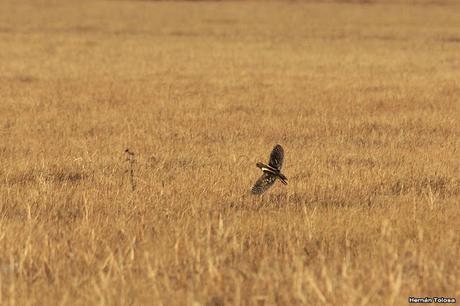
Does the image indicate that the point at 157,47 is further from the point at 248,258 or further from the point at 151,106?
the point at 248,258

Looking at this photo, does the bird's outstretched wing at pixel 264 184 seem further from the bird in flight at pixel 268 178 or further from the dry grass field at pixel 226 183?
the dry grass field at pixel 226 183

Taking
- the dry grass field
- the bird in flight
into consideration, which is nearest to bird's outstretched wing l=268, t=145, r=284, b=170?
the bird in flight

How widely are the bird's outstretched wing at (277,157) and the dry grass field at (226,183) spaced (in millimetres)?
327

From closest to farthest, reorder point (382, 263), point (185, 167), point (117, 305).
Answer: point (117, 305) < point (382, 263) < point (185, 167)

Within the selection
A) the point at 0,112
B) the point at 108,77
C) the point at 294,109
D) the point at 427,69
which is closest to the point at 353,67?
the point at 427,69

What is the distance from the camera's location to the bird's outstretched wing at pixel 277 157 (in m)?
5.97

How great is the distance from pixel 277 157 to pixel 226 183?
1.09 meters

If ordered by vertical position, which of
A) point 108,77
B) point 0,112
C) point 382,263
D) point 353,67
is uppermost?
point 353,67

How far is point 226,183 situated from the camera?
6.98 m

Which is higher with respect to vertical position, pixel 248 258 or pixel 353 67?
pixel 353 67

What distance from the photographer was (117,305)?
375cm

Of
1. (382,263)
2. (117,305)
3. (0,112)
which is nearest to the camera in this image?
(117,305)

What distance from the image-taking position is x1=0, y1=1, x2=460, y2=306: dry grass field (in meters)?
4.05

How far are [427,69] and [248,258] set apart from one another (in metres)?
18.7
